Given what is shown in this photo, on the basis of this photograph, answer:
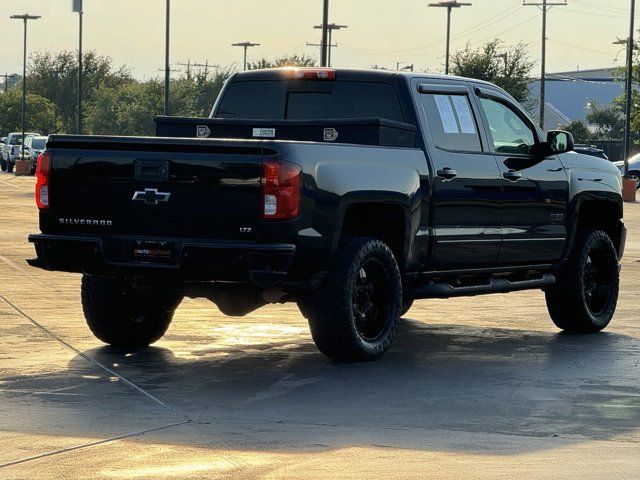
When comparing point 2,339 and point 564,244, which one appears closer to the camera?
point 2,339

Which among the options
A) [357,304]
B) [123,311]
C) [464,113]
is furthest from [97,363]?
[464,113]

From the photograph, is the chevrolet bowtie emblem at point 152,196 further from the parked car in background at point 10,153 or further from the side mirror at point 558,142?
the parked car in background at point 10,153

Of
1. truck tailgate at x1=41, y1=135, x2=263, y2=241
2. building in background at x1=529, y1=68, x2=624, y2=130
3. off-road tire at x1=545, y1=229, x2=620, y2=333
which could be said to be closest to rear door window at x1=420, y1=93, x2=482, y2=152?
off-road tire at x1=545, y1=229, x2=620, y2=333

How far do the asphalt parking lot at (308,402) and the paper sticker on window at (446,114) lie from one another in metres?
1.62

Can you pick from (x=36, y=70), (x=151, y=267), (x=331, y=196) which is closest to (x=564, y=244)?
(x=331, y=196)

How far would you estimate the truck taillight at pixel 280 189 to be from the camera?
394 inches

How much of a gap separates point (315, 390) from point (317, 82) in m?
3.38

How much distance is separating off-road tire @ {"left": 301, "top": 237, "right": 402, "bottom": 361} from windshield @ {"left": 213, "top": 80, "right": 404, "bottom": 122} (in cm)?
134

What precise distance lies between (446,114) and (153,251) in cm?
278

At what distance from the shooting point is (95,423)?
27.6ft

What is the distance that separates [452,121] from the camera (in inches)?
474

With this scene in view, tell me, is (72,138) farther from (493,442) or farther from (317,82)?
(493,442)

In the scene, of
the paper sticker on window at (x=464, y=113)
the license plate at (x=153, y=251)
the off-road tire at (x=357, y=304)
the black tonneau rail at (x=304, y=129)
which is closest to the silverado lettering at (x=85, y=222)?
the license plate at (x=153, y=251)

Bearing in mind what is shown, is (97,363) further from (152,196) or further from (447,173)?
(447,173)
